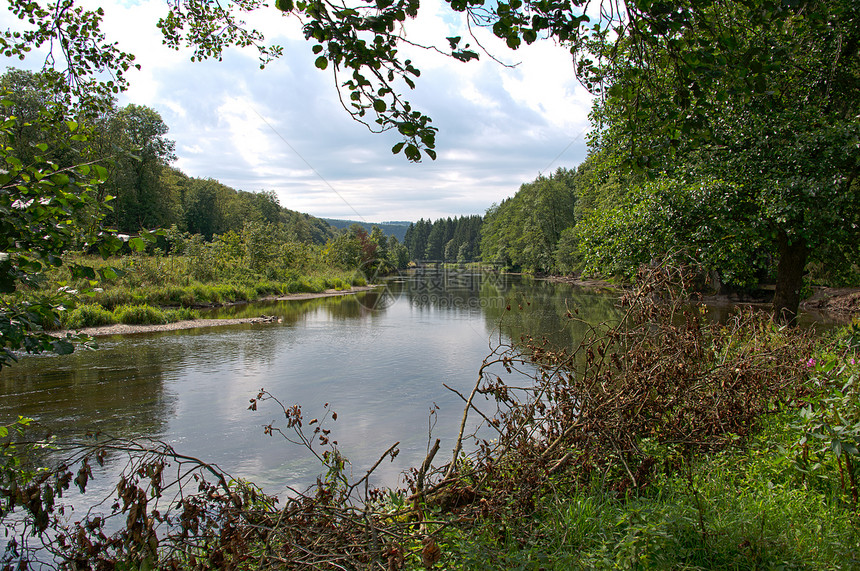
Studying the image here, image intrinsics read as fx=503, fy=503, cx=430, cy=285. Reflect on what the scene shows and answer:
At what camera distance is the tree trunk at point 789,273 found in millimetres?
9945

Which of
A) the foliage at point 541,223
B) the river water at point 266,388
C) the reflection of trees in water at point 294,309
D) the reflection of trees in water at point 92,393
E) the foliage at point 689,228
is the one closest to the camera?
the river water at point 266,388

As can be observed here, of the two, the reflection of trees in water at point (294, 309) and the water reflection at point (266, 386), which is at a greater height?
the reflection of trees in water at point (294, 309)

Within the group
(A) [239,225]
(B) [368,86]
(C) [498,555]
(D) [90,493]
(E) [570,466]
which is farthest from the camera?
(A) [239,225]

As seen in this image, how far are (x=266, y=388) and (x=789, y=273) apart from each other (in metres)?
11.1

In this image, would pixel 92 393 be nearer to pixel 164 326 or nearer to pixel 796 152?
pixel 164 326

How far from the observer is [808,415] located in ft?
10.2

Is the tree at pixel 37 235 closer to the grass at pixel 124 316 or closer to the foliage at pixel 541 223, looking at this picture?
the grass at pixel 124 316

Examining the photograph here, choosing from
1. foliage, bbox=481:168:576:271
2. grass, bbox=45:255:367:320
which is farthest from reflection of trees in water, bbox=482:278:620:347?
foliage, bbox=481:168:576:271

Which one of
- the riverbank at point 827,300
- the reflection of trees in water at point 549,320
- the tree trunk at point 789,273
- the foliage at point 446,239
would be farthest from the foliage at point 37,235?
the foliage at point 446,239

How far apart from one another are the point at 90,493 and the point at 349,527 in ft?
15.0

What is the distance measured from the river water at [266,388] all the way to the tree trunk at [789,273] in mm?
5490

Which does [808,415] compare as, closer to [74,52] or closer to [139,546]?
[139,546]

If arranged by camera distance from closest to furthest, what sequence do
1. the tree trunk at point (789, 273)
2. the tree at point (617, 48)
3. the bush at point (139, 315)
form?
the tree at point (617, 48)
the tree trunk at point (789, 273)
the bush at point (139, 315)

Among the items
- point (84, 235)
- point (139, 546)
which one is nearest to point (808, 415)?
point (139, 546)
